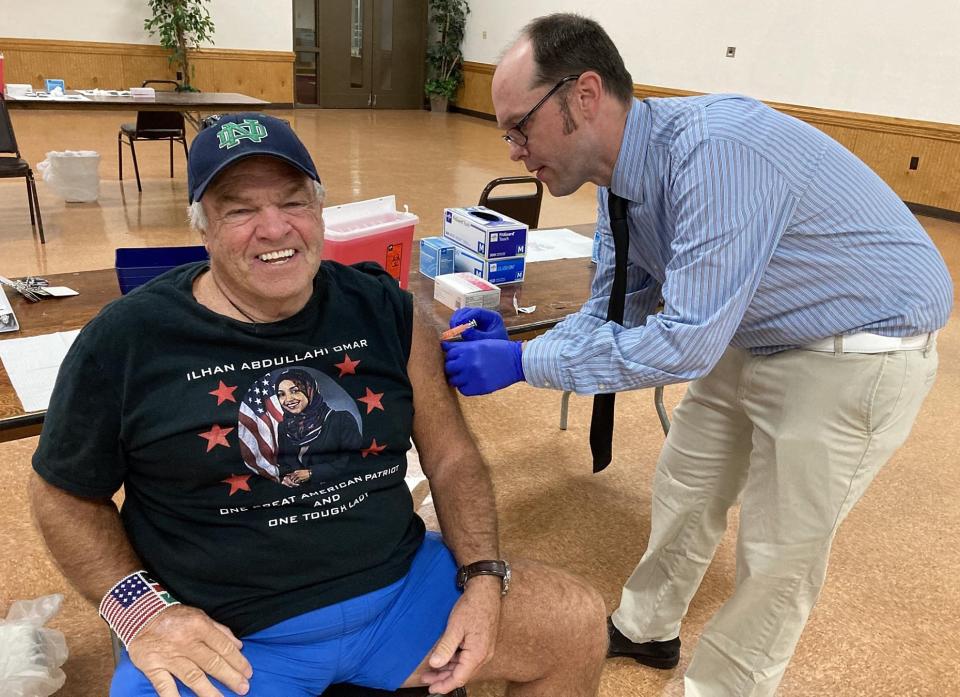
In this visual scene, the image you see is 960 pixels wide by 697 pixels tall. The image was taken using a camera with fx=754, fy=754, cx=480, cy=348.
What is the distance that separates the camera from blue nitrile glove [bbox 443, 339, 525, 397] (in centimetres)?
142

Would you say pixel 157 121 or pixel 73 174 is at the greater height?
pixel 157 121

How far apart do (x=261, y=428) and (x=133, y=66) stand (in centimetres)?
1048

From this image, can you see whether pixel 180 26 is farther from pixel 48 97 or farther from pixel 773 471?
pixel 773 471

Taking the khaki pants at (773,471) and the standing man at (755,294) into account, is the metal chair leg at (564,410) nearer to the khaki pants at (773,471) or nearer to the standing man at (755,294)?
the khaki pants at (773,471)

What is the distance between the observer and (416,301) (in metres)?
1.95

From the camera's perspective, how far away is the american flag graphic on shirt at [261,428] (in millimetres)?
1159

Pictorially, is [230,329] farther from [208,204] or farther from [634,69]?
[634,69]

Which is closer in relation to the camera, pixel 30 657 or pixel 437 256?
pixel 30 657

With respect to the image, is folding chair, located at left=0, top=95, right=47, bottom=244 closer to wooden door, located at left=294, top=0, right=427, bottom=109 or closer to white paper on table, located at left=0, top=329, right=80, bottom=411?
white paper on table, located at left=0, top=329, right=80, bottom=411

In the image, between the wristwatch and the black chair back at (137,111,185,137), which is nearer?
the wristwatch

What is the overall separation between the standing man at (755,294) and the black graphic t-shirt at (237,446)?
0.89 ft

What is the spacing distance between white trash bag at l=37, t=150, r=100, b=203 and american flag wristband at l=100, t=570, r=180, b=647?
16.7 feet

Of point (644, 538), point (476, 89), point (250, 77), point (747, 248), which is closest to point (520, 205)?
point (644, 538)

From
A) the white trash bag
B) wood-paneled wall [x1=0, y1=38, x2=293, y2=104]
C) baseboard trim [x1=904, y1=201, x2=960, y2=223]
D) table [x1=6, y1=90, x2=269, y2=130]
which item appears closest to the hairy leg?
table [x1=6, y1=90, x2=269, y2=130]
